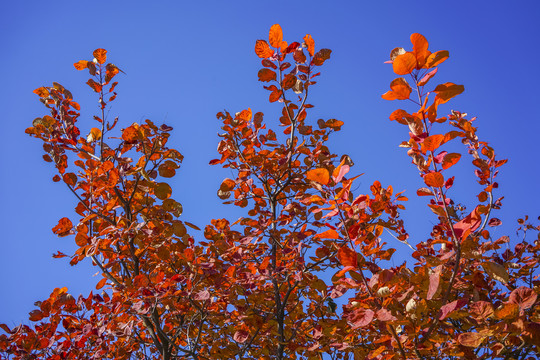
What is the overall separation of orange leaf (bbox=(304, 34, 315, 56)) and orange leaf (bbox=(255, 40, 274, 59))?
0.25m

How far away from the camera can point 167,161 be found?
2.66m

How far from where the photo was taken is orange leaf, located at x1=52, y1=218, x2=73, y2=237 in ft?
7.94

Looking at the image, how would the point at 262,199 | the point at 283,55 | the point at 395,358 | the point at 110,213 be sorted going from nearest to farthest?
the point at 395,358
the point at 283,55
the point at 110,213
the point at 262,199

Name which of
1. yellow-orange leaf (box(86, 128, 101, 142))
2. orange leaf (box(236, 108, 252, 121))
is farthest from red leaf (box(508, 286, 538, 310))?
yellow-orange leaf (box(86, 128, 101, 142))

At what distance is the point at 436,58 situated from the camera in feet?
3.89

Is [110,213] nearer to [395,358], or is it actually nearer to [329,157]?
[329,157]

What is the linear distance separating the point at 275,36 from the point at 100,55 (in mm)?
1377

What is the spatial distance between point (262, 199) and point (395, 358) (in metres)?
2.11

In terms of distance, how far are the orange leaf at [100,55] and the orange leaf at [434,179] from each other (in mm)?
2495

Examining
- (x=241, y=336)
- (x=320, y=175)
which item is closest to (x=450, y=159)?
(x=320, y=175)

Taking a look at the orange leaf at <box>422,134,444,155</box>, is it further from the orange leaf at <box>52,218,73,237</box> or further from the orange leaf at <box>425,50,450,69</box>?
the orange leaf at <box>52,218,73,237</box>

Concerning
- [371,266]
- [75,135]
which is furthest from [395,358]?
[75,135]

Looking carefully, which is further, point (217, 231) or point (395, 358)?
point (217, 231)

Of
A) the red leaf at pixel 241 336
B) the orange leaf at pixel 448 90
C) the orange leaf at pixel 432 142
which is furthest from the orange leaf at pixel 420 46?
the red leaf at pixel 241 336
